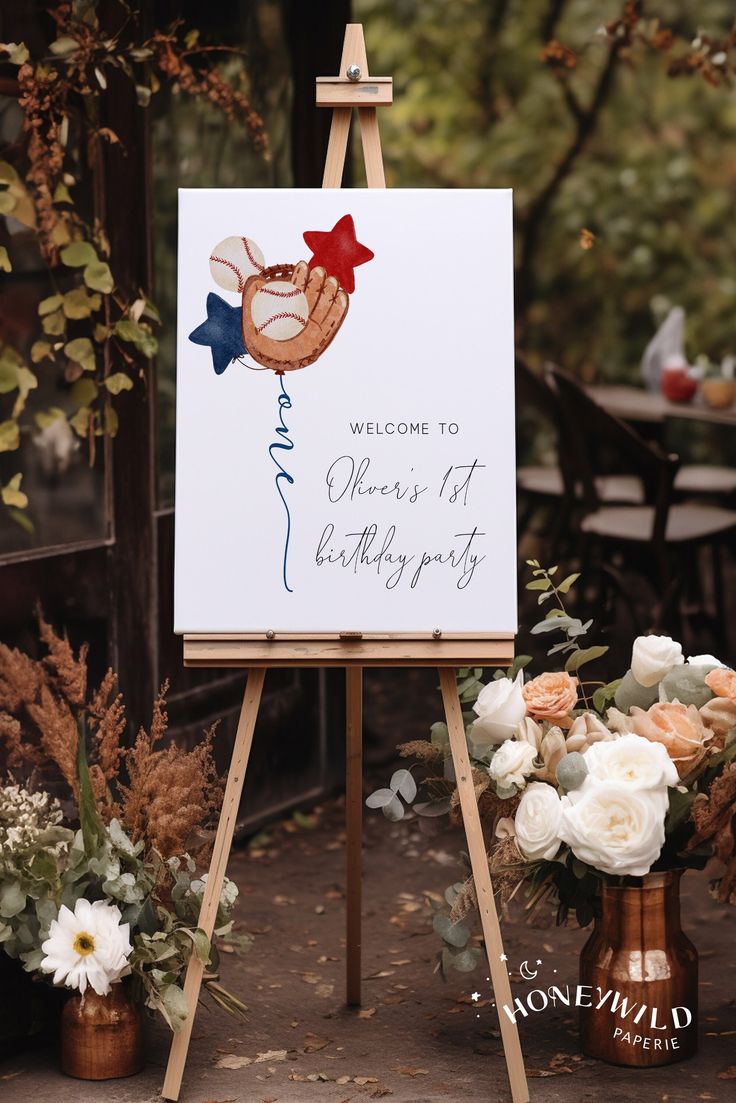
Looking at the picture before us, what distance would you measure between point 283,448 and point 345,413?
0.40 ft

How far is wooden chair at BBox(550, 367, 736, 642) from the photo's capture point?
4824mm

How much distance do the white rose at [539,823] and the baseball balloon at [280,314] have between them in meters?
0.90

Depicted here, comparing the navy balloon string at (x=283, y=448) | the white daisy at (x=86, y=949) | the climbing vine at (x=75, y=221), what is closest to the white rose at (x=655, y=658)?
the navy balloon string at (x=283, y=448)

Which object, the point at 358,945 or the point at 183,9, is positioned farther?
the point at 183,9

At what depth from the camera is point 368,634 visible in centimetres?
249

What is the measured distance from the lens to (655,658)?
8.80ft

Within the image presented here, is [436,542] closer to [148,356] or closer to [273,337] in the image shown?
[273,337]

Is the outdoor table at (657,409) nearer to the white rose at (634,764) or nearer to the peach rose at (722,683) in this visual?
the peach rose at (722,683)

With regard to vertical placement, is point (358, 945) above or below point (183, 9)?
below

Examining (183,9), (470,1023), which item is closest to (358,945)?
(470,1023)

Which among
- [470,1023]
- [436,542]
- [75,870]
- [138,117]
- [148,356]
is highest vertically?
[138,117]

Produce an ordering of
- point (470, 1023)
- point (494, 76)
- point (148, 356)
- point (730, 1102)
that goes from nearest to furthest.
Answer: point (730, 1102) → point (470, 1023) → point (148, 356) → point (494, 76)

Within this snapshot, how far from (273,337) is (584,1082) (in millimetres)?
1412

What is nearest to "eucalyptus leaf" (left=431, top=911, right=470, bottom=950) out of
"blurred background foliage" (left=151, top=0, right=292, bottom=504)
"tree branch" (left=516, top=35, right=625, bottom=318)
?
"blurred background foliage" (left=151, top=0, right=292, bottom=504)
